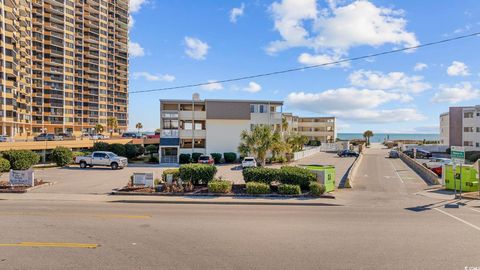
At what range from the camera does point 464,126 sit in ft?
206

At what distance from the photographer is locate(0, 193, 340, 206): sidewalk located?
1686 centimetres

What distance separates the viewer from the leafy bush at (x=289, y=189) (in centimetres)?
1838

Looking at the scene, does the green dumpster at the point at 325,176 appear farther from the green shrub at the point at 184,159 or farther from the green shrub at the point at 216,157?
the green shrub at the point at 184,159

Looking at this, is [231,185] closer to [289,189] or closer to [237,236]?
[289,189]

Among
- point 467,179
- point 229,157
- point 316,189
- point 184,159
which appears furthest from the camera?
Answer: point 229,157

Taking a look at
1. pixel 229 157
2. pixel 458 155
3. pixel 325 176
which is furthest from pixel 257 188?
pixel 229 157

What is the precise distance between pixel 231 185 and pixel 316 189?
5058mm

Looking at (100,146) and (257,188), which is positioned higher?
(100,146)

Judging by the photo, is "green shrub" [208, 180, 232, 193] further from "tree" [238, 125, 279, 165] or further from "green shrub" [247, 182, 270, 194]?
"tree" [238, 125, 279, 165]

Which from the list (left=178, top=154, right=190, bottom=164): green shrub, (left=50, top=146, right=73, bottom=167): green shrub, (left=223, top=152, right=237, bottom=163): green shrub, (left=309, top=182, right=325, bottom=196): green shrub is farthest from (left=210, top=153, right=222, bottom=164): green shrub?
(left=309, top=182, right=325, bottom=196): green shrub

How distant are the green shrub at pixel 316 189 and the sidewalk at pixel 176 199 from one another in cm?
59

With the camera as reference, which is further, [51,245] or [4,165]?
[4,165]

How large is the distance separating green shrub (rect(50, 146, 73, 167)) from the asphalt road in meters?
23.5

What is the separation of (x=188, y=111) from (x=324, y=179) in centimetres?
2999
